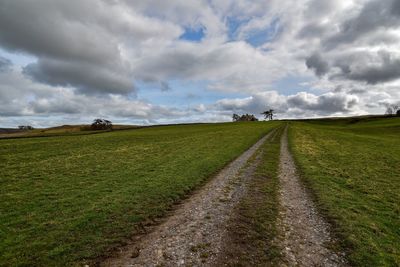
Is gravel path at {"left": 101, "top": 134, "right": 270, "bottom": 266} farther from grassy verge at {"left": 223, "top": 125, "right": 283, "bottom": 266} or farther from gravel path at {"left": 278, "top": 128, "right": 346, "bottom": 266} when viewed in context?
gravel path at {"left": 278, "top": 128, "right": 346, "bottom": 266}

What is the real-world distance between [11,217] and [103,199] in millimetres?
4599

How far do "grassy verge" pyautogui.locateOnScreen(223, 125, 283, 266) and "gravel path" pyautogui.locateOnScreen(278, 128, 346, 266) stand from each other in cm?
47

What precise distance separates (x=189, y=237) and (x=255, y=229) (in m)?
3.13

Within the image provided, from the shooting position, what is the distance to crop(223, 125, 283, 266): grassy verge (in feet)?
29.8

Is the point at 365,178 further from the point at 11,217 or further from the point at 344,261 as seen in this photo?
the point at 11,217

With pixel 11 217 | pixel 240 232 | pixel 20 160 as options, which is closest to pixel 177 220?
pixel 240 232

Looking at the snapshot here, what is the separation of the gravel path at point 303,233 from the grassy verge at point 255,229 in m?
0.47

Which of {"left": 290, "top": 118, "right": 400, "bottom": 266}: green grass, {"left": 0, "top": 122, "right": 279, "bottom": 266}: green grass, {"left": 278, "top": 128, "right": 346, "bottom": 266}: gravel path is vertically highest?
{"left": 0, "top": 122, "right": 279, "bottom": 266}: green grass

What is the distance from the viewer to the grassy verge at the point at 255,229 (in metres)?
9.09

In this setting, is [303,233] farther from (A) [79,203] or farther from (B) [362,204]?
(A) [79,203]

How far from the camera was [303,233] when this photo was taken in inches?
438

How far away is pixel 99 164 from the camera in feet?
92.4

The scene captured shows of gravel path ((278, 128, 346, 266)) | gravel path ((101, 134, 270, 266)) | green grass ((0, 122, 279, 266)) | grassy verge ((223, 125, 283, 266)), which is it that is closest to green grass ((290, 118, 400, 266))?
gravel path ((278, 128, 346, 266))

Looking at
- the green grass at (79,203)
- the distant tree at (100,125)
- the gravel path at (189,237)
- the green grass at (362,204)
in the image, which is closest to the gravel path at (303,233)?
the green grass at (362,204)
